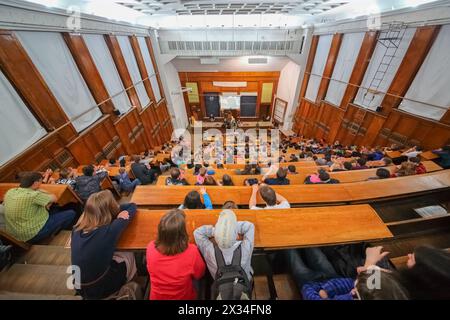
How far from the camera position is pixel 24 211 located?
2.09 m

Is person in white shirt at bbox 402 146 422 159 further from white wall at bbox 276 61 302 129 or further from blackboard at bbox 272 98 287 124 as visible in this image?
blackboard at bbox 272 98 287 124

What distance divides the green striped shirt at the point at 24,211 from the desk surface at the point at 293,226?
135cm

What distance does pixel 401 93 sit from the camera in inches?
205

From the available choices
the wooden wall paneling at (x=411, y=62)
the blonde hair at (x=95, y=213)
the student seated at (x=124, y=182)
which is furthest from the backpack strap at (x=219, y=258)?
the wooden wall paneling at (x=411, y=62)

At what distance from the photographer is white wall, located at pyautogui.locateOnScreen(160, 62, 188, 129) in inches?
396

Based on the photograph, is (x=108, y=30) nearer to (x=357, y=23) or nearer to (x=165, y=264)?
(x=165, y=264)

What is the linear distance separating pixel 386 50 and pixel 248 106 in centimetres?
864

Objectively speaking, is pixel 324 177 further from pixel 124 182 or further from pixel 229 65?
pixel 229 65

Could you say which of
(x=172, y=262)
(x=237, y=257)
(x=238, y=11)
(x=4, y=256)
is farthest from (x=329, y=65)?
(x=4, y=256)

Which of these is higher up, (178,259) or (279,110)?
(178,259)

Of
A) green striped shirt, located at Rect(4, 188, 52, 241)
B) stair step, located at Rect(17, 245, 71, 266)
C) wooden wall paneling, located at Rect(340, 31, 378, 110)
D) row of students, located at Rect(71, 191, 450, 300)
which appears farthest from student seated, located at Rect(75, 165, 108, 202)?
wooden wall paneling, located at Rect(340, 31, 378, 110)

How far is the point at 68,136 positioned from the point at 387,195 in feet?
19.0

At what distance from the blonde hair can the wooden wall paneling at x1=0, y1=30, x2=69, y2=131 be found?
325cm
